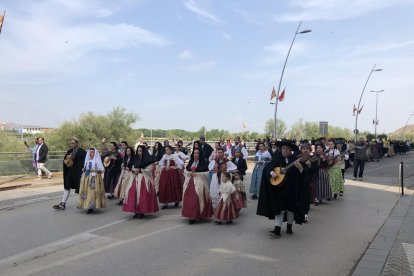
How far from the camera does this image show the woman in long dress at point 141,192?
31.6 ft

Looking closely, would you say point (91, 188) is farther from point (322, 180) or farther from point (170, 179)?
point (322, 180)

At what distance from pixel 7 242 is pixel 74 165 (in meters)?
3.87

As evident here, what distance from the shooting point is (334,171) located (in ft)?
42.9

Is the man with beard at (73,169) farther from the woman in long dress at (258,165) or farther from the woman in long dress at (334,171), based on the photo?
the woman in long dress at (334,171)

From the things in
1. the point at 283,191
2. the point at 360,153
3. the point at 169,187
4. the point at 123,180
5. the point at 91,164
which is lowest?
the point at 169,187

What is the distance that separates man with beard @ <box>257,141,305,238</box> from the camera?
311 inches

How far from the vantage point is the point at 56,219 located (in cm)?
950

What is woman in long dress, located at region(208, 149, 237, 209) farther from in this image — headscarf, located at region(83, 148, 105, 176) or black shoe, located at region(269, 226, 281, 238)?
headscarf, located at region(83, 148, 105, 176)

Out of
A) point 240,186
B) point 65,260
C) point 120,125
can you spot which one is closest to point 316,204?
point 240,186

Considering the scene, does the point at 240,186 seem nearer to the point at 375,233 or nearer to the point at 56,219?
the point at 375,233

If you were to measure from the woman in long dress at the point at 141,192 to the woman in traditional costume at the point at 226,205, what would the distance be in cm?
160

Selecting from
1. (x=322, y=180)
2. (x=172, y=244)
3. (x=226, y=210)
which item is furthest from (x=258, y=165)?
(x=172, y=244)

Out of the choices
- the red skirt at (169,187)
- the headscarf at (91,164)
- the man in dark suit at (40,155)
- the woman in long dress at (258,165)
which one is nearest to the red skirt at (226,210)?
the red skirt at (169,187)

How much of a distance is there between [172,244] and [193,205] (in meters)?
1.90
